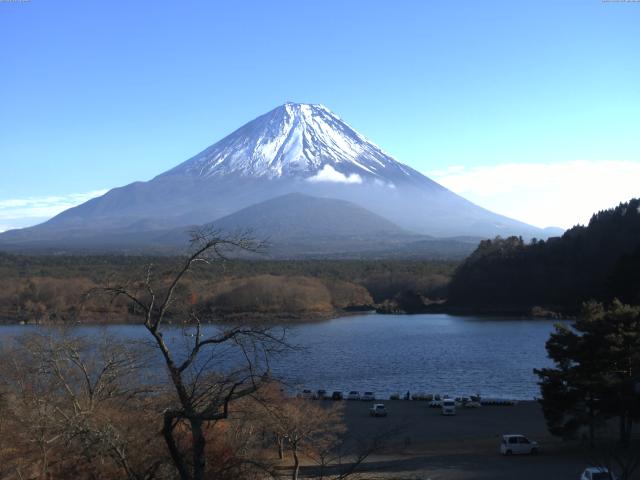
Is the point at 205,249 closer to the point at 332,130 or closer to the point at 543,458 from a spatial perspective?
the point at 543,458

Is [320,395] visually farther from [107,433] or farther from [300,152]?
[300,152]

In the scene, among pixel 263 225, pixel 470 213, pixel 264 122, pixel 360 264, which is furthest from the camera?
pixel 470 213

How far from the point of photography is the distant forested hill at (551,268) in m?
40.5

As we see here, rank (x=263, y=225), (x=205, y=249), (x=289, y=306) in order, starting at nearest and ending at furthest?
(x=205, y=249)
(x=289, y=306)
(x=263, y=225)

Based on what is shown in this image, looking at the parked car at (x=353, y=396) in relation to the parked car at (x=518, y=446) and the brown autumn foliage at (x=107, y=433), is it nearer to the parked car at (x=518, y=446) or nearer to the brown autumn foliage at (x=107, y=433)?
the parked car at (x=518, y=446)

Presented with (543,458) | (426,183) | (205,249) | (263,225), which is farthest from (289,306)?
(426,183)

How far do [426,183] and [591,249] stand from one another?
104453 mm

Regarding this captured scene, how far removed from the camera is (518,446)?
1168 centimetres

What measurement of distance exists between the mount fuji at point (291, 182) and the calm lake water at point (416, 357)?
296 feet

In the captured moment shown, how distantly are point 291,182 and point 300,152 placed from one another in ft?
20.4

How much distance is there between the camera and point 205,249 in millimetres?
4258

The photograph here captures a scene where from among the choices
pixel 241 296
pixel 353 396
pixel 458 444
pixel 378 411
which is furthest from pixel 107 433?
pixel 241 296

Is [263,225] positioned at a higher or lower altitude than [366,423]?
higher

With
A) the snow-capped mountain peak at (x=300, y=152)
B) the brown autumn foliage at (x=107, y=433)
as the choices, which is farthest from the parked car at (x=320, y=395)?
the snow-capped mountain peak at (x=300, y=152)
